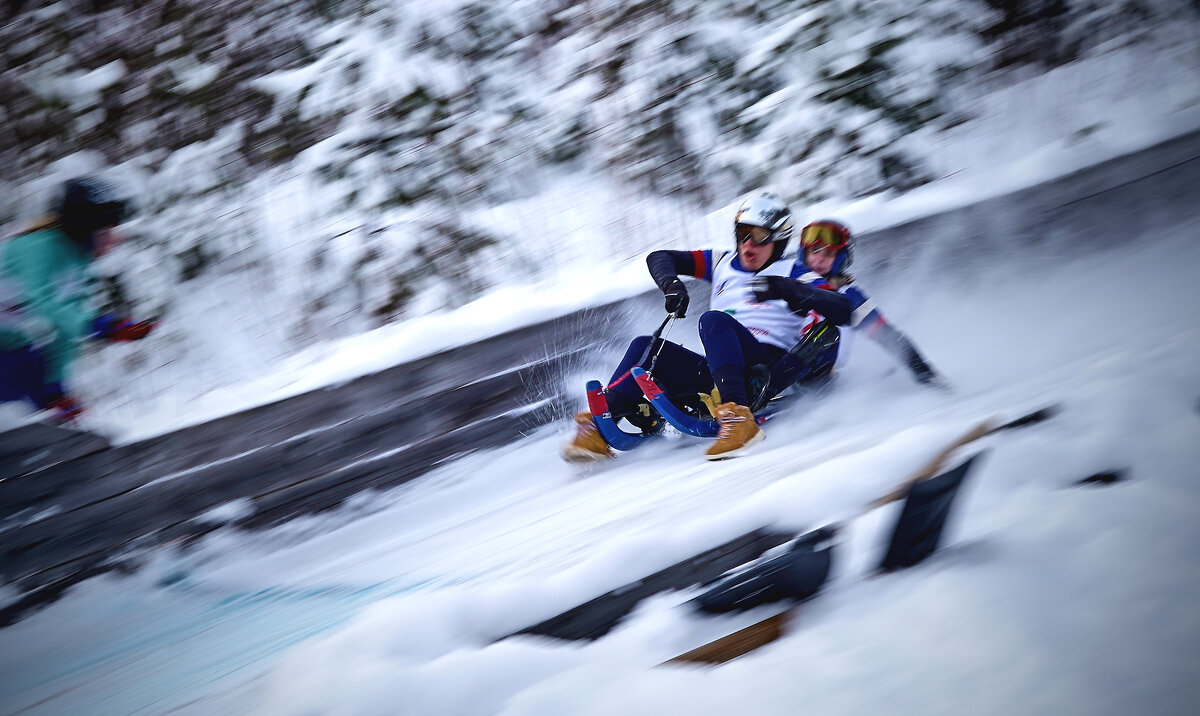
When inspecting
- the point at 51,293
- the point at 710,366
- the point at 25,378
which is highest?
the point at 51,293

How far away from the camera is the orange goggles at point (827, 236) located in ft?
8.60

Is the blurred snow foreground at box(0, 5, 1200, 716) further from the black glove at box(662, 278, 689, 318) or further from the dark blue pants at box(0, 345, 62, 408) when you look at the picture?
the black glove at box(662, 278, 689, 318)

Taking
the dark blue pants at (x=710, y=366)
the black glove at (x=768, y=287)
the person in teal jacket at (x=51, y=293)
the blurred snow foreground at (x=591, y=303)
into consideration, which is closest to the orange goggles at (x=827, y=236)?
the black glove at (x=768, y=287)

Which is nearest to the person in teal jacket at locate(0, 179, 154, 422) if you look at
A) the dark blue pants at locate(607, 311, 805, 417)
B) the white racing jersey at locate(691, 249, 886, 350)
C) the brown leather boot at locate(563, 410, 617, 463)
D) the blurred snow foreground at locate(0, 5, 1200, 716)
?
the blurred snow foreground at locate(0, 5, 1200, 716)

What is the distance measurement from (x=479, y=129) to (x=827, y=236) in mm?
2871

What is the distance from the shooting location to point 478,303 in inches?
140

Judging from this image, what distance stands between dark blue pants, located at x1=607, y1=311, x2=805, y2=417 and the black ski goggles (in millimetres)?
332

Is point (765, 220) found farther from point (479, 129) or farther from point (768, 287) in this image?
point (479, 129)

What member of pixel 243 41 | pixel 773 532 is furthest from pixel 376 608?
pixel 243 41

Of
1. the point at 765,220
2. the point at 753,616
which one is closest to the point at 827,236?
the point at 765,220

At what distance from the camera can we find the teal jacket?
111 inches

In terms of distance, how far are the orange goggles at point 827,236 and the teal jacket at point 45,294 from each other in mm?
2860

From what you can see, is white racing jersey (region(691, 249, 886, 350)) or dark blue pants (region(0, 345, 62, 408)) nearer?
white racing jersey (region(691, 249, 886, 350))

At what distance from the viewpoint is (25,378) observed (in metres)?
2.92
